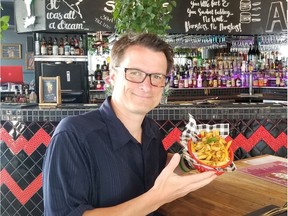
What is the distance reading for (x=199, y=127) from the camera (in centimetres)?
177

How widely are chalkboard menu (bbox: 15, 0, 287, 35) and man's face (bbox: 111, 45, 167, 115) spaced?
4.47m

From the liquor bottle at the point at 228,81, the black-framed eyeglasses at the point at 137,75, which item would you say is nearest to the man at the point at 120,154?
the black-framed eyeglasses at the point at 137,75

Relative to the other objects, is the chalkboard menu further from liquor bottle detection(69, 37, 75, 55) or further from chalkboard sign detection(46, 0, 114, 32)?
liquor bottle detection(69, 37, 75, 55)

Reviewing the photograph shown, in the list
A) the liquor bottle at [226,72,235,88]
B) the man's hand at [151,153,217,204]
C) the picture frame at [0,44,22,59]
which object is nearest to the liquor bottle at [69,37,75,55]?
the liquor bottle at [226,72,235,88]

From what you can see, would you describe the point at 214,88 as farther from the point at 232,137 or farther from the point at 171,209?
the point at 171,209

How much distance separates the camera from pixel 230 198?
169 cm

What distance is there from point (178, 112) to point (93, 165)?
5.82ft

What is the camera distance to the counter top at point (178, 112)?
298 cm

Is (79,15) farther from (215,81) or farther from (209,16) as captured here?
(215,81)

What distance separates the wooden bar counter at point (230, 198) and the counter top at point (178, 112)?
1176 mm

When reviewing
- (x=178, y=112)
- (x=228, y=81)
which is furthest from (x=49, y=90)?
(x=228, y=81)

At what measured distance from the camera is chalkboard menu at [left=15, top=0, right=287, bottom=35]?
5727 millimetres

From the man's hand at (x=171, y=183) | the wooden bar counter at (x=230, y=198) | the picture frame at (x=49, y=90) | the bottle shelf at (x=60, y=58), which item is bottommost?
the wooden bar counter at (x=230, y=198)

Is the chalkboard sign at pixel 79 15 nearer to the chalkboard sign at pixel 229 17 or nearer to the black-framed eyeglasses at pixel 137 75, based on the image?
the chalkboard sign at pixel 229 17
